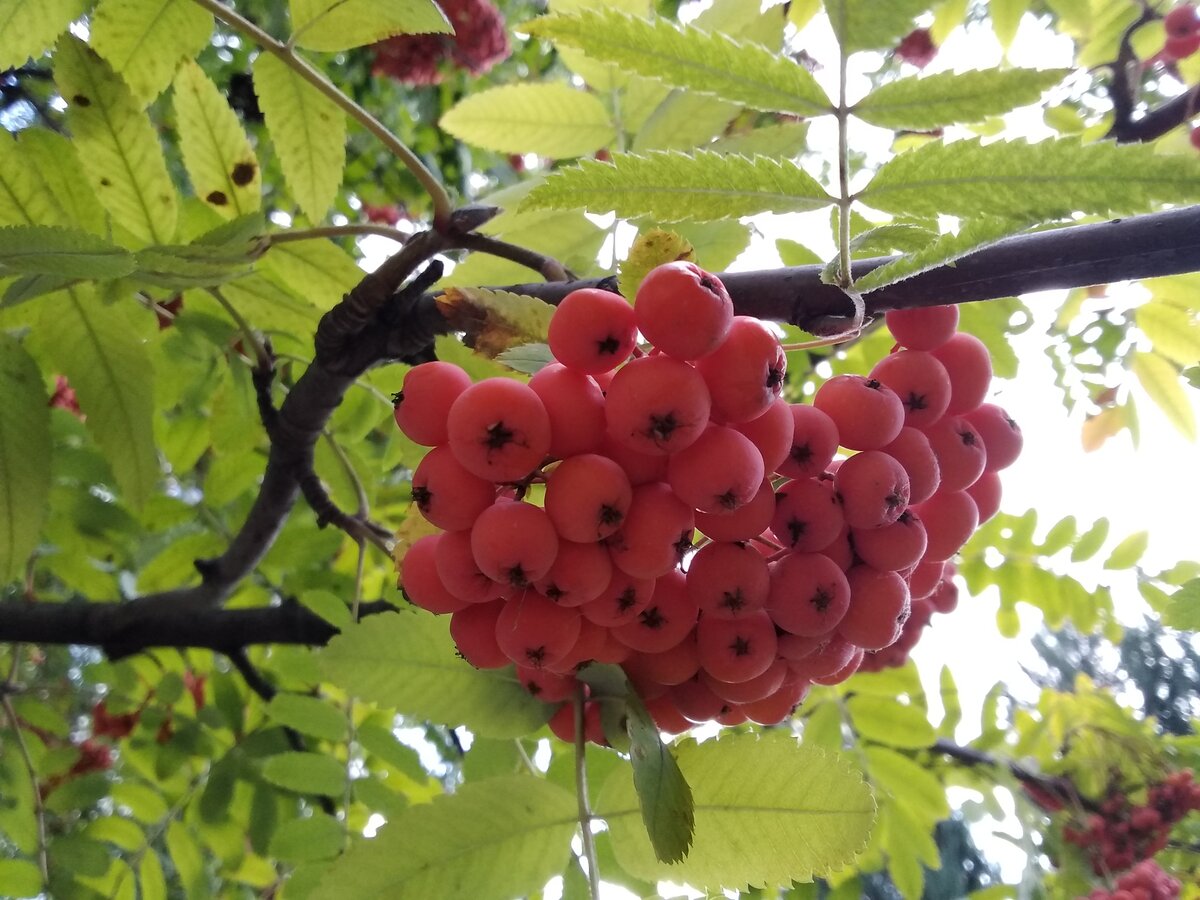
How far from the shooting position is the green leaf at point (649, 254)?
2.27ft

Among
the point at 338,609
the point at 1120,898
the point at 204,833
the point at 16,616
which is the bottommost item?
the point at 1120,898

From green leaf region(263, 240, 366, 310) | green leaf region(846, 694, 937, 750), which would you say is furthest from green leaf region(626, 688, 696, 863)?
green leaf region(846, 694, 937, 750)

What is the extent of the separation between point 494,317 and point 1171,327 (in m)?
1.36

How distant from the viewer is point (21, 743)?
65.3 inches

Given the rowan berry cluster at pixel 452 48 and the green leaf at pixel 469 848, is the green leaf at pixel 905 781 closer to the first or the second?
the green leaf at pixel 469 848

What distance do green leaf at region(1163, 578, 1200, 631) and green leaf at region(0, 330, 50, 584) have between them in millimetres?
1328

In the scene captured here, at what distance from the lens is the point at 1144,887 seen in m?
2.22

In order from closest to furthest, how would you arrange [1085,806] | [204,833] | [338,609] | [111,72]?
[111,72] → [338,609] → [204,833] → [1085,806]

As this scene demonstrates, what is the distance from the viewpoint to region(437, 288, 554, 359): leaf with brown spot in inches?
29.1

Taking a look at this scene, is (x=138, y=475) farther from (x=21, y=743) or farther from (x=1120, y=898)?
(x=1120, y=898)

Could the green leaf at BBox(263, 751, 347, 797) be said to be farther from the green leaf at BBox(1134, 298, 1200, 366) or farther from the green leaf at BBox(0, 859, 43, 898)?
the green leaf at BBox(1134, 298, 1200, 366)

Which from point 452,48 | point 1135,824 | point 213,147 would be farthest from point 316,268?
point 1135,824

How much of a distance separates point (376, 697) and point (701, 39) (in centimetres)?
77

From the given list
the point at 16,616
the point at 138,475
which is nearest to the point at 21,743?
the point at 16,616
